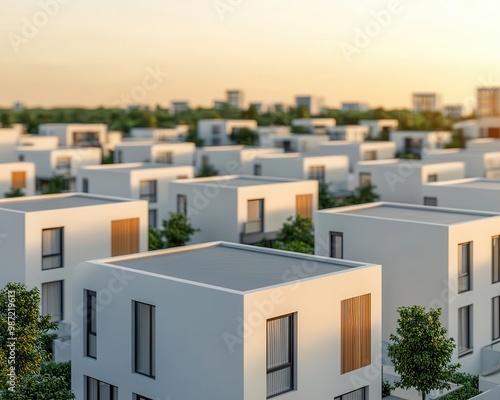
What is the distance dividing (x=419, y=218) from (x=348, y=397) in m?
7.97

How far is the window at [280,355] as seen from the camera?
13.9 metres

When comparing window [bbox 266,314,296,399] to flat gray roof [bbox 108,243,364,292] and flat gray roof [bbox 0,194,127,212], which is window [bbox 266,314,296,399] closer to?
flat gray roof [bbox 108,243,364,292]

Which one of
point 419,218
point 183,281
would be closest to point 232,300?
point 183,281

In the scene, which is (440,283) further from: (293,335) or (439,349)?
(293,335)

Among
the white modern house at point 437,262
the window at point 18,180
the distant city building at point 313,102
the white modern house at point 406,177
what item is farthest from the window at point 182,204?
the distant city building at point 313,102

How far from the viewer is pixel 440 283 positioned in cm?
2005

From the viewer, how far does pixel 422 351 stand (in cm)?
1636

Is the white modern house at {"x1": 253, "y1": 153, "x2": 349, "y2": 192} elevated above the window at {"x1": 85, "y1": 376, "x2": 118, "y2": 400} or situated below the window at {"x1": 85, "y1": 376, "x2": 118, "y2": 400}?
above

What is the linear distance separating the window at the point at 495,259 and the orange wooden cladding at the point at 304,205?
440 inches

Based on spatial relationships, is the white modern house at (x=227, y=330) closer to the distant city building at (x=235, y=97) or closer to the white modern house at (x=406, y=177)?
the white modern house at (x=406, y=177)

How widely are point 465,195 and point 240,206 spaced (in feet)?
26.9

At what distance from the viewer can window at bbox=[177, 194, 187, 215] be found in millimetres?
31680

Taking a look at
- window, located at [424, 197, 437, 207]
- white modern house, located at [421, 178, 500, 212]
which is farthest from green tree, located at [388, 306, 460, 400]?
window, located at [424, 197, 437, 207]

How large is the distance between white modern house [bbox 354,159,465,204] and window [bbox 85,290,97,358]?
69.4 ft
